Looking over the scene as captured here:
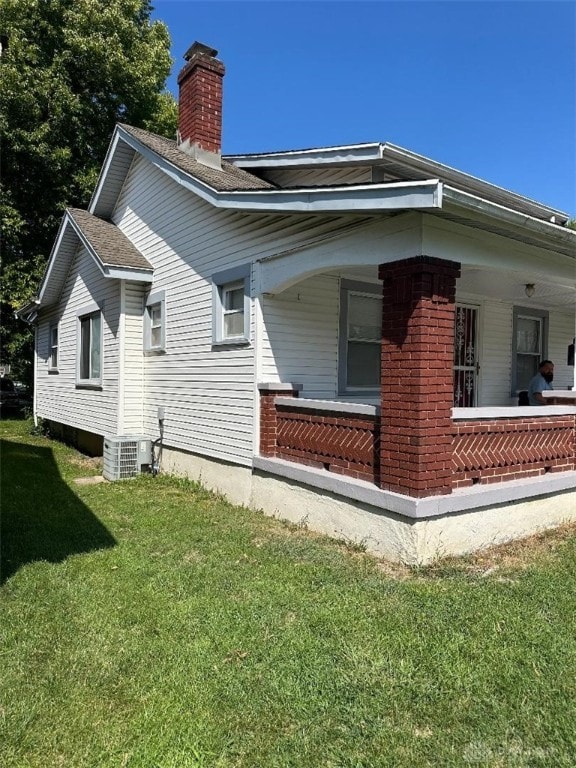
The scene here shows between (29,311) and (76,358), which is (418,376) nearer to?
(76,358)

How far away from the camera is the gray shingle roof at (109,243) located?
32.8 feet

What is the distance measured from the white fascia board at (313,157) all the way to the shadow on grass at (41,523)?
5.26 metres

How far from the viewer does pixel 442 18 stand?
8102mm

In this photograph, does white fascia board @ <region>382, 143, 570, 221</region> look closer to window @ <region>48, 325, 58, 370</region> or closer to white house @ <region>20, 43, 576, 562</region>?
white house @ <region>20, 43, 576, 562</region>

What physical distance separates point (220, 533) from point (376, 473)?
1939 millimetres

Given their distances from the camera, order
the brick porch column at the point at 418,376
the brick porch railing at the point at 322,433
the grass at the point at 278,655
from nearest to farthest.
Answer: the grass at the point at 278,655 → the brick porch column at the point at 418,376 → the brick porch railing at the point at 322,433

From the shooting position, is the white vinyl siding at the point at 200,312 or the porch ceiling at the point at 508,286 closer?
the porch ceiling at the point at 508,286

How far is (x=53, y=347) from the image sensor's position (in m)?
15.2

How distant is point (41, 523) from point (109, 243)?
6151 millimetres

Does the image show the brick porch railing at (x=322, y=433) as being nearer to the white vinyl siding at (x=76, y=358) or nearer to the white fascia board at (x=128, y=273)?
the white fascia board at (x=128, y=273)

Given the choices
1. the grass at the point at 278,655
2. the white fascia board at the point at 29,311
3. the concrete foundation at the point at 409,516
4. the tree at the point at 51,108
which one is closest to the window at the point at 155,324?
the concrete foundation at the point at 409,516

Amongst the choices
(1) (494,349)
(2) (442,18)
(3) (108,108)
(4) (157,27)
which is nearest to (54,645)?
(1) (494,349)

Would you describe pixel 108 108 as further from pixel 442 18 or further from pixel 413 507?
pixel 413 507

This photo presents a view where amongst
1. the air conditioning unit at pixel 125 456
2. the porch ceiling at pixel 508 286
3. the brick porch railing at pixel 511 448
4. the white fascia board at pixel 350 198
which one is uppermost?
the white fascia board at pixel 350 198
